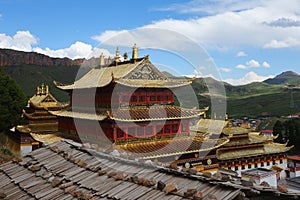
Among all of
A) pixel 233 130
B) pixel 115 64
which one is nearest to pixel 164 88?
pixel 115 64

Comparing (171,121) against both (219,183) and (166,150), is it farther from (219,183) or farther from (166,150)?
(219,183)

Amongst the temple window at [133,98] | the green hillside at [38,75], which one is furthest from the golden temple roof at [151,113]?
the green hillside at [38,75]

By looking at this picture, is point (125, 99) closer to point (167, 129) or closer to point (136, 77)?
point (136, 77)

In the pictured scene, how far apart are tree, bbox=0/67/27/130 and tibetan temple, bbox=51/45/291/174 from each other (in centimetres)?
1146

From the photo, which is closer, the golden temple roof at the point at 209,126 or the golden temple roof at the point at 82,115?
the golden temple roof at the point at 82,115

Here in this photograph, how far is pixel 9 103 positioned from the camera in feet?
119

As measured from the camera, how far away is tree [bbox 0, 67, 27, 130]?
3525cm

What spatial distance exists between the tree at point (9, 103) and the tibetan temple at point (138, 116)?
37.6 ft

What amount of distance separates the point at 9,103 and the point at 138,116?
69.6ft

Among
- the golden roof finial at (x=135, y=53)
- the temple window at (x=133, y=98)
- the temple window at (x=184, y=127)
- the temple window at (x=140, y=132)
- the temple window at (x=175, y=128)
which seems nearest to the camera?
the temple window at (x=140, y=132)

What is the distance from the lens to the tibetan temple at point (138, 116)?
21297 mm

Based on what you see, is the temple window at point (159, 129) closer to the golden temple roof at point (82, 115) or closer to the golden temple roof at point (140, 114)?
the golden temple roof at point (140, 114)

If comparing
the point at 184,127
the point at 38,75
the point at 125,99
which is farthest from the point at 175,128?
the point at 38,75

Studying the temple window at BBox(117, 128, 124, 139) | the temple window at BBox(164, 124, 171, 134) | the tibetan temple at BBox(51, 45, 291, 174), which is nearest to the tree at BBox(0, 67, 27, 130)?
the tibetan temple at BBox(51, 45, 291, 174)
